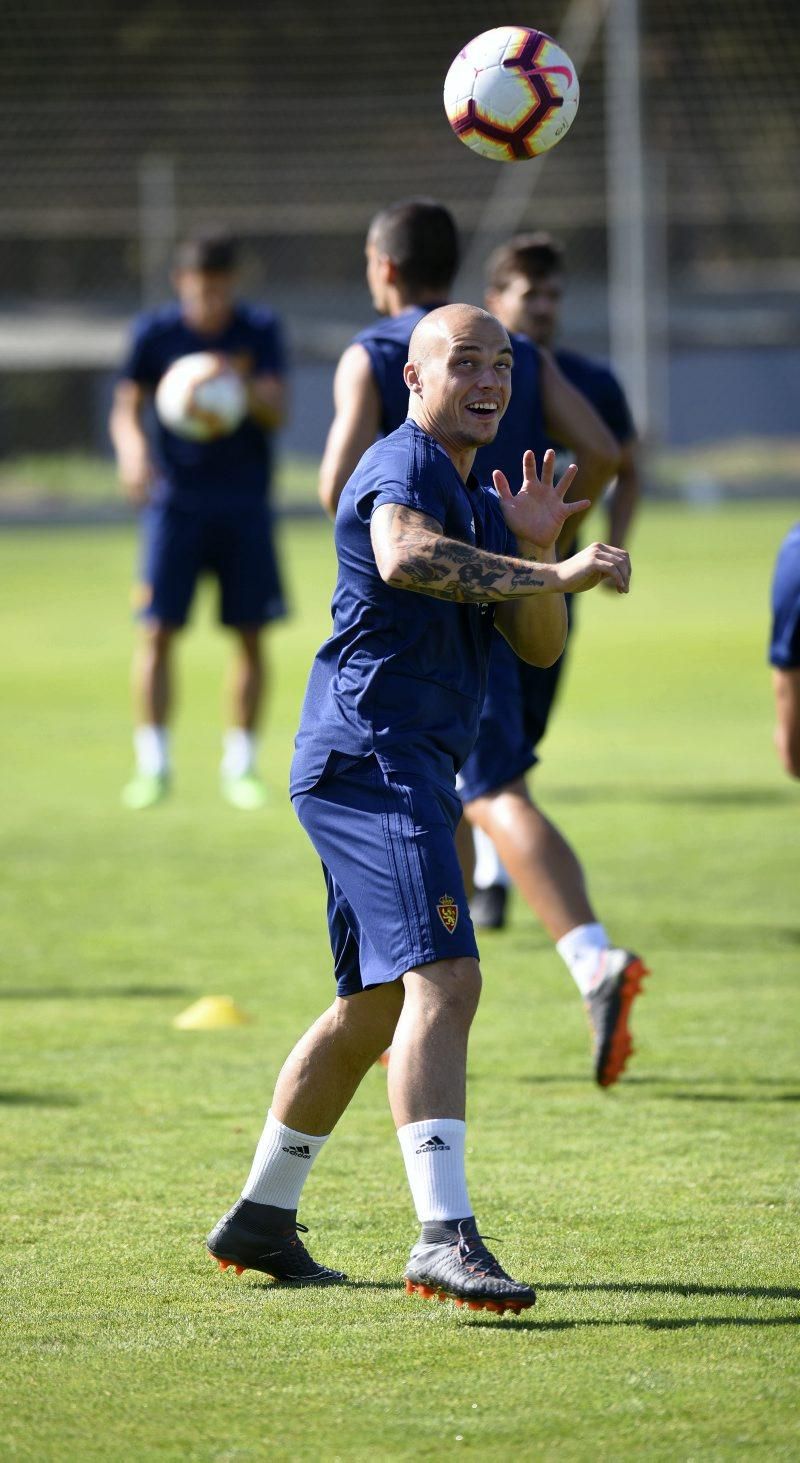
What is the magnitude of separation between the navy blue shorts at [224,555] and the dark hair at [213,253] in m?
1.26

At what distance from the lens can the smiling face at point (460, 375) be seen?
3965mm

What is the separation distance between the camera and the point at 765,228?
29.4 m

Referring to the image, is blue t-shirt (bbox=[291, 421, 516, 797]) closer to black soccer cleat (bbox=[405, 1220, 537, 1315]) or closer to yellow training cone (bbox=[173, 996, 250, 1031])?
black soccer cleat (bbox=[405, 1220, 537, 1315])

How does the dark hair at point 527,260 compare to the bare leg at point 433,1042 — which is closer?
the bare leg at point 433,1042

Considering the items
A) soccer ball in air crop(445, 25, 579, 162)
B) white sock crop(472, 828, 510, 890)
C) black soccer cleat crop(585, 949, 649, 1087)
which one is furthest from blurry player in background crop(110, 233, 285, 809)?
black soccer cleat crop(585, 949, 649, 1087)

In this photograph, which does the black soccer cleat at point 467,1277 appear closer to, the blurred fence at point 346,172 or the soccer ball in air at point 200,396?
the soccer ball in air at point 200,396

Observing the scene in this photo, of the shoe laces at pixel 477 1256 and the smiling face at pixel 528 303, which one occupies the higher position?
the smiling face at pixel 528 303

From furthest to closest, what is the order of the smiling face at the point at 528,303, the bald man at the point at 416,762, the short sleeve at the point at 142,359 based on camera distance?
the short sleeve at the point at 142,359
the smiling face at the point at 528,303
the bald man at the point at 416,762

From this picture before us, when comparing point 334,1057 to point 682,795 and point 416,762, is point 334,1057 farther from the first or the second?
point 682,795

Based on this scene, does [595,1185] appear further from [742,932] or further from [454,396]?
[742,932]

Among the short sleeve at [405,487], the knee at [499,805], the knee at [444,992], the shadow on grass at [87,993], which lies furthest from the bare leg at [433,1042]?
the shadow on grass at [87,993]

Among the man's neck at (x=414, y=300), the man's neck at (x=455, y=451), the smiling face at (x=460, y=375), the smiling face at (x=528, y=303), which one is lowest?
the man's neck at (x=455, y=451)

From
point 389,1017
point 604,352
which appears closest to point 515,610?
point 389,1017

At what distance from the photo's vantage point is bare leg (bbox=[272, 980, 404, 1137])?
4.05 m
